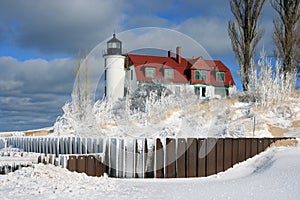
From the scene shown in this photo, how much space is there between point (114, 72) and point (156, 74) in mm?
7371

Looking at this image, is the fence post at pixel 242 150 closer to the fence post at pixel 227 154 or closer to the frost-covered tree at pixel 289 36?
the fence post at pixel 227 154

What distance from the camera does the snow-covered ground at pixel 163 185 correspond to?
260 inches

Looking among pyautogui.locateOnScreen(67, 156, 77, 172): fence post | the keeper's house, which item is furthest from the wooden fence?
the keeper's house

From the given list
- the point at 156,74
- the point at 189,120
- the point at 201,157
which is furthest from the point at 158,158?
the point at 156,74

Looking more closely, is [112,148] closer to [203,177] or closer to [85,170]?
[85,170]

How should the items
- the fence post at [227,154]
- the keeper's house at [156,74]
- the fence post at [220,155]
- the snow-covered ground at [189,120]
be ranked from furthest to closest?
the keeper's house at [156,74], the snow-covered ground at [189,120], the fence post at [227,154], the fence post at [220,155]

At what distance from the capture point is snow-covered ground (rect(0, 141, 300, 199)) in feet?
21.6

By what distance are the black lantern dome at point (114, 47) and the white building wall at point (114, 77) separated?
32.3 inches

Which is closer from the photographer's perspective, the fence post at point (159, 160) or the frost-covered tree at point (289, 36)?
the fence post at point (159, 160)

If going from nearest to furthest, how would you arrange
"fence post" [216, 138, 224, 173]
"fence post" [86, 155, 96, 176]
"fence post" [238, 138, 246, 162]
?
"fence post" [86, 155, 96, 176], "fence post" [216, 138, 224, 173], "fence post" [238, 138, 246, 162]

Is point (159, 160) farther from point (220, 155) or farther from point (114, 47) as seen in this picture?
point (114, 47)

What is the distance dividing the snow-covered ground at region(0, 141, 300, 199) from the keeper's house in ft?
20.3

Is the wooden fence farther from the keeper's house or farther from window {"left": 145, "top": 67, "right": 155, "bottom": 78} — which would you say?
window {"left": 145, "top": 67, "right": 155, "bottom": 78}

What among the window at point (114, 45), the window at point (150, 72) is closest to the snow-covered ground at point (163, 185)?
the window at point (150, 72)
